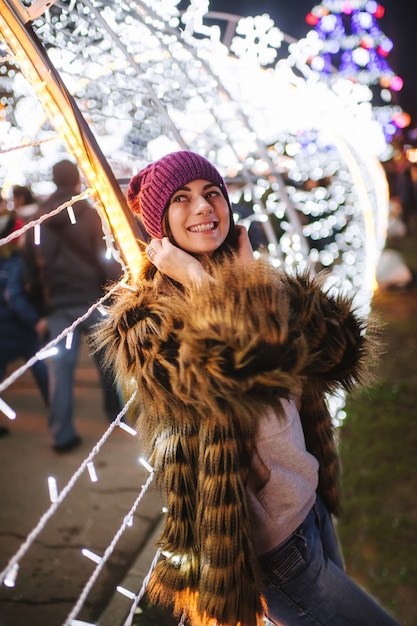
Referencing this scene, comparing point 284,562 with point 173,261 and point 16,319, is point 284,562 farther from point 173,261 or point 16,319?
point 16,319

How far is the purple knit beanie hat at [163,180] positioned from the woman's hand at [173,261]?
0.56 ft

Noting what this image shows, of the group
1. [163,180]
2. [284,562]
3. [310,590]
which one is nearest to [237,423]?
[284,562]

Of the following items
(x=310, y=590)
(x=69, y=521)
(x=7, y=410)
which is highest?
(x=7, y=410)

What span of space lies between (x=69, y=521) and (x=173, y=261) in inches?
101

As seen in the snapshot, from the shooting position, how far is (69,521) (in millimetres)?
3428

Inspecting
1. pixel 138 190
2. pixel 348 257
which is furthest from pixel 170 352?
pixel 348 257

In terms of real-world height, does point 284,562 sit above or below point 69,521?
above

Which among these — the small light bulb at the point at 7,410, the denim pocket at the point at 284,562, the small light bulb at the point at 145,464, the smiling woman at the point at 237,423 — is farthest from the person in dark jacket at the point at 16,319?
the denim pocket at the point at 284,562

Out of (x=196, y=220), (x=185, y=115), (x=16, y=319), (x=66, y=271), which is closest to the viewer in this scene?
(x=196, y=220)

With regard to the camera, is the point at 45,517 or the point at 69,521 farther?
the point at 69,521

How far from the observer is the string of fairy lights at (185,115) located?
1859mm

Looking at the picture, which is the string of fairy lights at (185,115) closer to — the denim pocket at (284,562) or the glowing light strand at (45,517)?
the glowing light strand at (45,517)

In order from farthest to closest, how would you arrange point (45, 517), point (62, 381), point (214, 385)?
point (62, 381)
point (45, 517)
point (214, 385)

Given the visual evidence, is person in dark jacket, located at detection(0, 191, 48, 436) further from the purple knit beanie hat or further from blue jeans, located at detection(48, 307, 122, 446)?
the purple knit beanie hat
